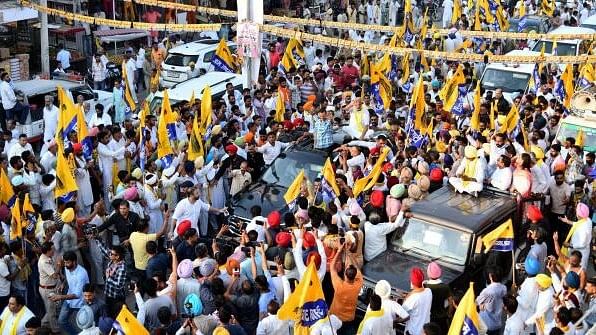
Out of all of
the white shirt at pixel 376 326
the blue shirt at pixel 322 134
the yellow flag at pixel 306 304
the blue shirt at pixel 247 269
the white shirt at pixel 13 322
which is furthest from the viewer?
the blue shirt at pixel 322 134

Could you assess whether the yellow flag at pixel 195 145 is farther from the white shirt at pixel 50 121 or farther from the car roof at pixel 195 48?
the car roof at pixel 195 48

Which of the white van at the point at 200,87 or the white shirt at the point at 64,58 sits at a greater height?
the white shirt at the point at 64,58

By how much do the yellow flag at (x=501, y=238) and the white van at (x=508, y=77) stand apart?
873 cm

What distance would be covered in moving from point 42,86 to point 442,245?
32.4 ft

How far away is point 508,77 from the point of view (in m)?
18.6

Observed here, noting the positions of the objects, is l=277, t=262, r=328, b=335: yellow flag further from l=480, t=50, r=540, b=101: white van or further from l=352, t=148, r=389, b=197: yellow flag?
l=480, t=50, r=540, b=101: white van

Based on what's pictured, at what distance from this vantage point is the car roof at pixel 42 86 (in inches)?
659

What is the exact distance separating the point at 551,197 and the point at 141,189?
18.1 feet

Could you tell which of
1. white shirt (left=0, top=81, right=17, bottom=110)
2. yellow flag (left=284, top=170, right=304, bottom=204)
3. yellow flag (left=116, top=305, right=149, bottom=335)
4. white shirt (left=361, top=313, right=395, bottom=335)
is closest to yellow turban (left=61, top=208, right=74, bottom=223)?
yellow flag (left=284, top=170, right=304, bottom=204)

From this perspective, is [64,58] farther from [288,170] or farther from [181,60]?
[288,170]

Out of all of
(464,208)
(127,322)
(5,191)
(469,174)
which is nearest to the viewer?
(127,322)

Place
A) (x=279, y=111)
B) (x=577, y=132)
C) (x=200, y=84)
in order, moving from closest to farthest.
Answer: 1. (x=577, y=132)
2. (x=279, y=111)
3. (x=200, y=84)

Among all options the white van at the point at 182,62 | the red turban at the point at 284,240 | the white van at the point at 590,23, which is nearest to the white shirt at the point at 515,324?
the red turban at the point at 284,240

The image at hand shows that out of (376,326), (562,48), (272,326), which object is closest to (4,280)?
(272,326)
